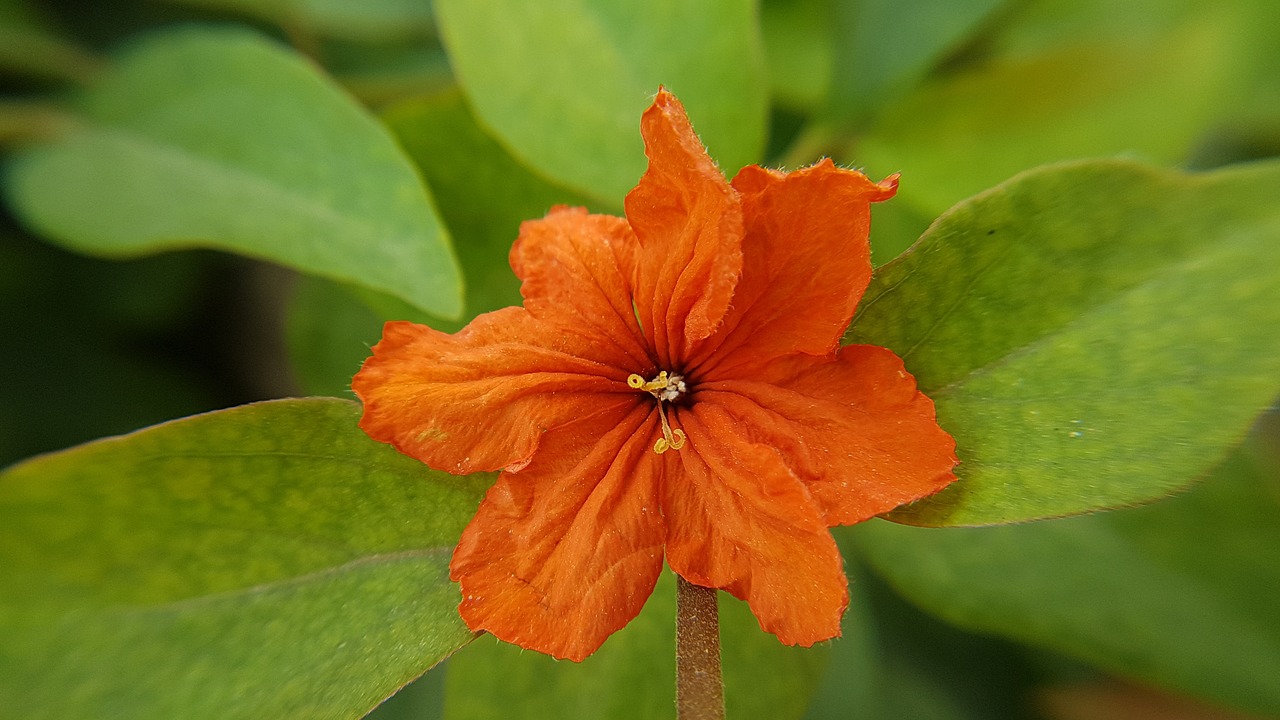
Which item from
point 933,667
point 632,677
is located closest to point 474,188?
point 632,677

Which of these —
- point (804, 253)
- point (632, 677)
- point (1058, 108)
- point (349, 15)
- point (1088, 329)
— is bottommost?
point (632, 677)

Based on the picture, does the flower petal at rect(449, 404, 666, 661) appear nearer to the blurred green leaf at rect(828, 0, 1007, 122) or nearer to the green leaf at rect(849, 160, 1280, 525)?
the green leaf at rect(849, 160, 1280, 525)

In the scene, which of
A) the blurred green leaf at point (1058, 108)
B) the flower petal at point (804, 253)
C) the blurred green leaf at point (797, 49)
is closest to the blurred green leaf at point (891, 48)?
the blurred green leaf at point (1058, 108)

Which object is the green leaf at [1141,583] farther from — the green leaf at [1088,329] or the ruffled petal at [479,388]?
the ruffled petal at [479,388]

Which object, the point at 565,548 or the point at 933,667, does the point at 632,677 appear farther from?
the point at 933,667

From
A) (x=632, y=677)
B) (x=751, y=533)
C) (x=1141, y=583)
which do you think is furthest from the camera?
(x=1141, y=583)

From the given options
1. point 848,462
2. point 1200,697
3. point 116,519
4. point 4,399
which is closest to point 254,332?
point 4,399

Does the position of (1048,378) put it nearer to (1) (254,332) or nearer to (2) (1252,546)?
(2) (1252,546)
